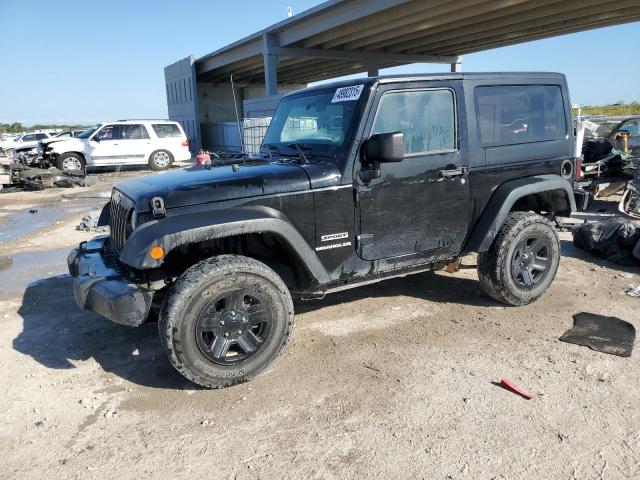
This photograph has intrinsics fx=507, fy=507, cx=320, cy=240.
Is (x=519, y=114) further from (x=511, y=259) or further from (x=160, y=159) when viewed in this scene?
(x=160, y=159)

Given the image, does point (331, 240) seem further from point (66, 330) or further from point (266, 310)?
point (66, 330)

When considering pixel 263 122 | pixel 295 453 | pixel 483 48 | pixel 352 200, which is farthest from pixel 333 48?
pixel 295 453

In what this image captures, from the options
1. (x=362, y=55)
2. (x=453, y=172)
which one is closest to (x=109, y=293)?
(x=453, y=172)

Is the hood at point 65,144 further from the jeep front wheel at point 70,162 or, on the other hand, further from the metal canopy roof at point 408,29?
the metal canopy roof at point 408,29

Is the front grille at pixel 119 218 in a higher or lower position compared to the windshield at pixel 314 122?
lower

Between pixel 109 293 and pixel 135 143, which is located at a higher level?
pixel 135 143

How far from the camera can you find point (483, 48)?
76.0ft

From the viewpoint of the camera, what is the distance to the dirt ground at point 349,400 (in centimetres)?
267

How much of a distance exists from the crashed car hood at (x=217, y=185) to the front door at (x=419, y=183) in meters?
0.55

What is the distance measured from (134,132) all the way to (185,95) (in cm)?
1261

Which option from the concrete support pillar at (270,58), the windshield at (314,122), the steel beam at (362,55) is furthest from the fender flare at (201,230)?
the steel beam at (362,55)

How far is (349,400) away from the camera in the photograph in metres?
3.26

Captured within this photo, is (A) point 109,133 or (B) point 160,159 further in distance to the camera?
(B) point 160,159

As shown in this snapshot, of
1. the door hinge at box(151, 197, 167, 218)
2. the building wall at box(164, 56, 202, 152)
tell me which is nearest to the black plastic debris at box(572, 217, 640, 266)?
the door hinge at box(151, 197, 167, 218)
